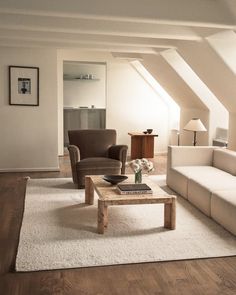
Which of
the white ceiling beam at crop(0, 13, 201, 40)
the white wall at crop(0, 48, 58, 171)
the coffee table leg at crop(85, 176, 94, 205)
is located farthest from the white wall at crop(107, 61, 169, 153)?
the coffee table leg at crop(85, 176, 94, 205)

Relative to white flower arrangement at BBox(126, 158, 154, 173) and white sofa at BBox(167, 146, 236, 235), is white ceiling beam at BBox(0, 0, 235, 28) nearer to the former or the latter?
white flower arrangement at BBox(126, 158, 154, 173)

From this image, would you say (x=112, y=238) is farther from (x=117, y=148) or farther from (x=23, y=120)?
(x=23, y=120)

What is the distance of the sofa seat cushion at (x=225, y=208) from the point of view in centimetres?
364

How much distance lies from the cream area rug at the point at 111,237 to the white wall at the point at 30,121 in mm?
2014

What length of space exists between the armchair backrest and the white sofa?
43.0 inches

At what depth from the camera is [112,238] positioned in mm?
3551

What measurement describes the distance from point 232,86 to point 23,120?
3.51 meters

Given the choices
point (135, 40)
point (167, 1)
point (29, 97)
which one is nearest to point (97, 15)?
point (167, 1)

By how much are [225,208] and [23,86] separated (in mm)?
4193

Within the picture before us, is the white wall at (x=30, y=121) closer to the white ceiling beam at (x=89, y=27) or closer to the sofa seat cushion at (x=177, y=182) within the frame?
the white ceiling beam at (x=89, y=27)

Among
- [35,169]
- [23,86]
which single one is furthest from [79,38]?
[35,169]

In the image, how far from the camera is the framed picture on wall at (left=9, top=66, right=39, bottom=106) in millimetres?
6457

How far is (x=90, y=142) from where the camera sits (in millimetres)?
5949

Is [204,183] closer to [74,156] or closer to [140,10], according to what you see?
[74,156]
